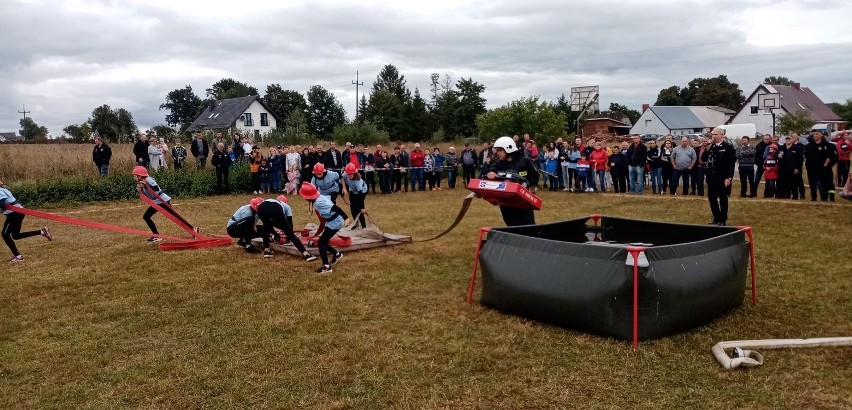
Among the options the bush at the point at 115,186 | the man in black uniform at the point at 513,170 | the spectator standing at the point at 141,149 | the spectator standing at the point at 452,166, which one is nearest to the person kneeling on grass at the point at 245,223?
the man in black uniform at the point at 513,170

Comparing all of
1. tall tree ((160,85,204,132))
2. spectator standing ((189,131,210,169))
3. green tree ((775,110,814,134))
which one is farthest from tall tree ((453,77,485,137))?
tall tree ((160,85,204,132))

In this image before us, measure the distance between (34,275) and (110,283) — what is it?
5.45 ft

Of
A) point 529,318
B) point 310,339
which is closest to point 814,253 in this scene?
point 529,318

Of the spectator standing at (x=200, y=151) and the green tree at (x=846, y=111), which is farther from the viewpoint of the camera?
the green tree at (x=846, y=111)

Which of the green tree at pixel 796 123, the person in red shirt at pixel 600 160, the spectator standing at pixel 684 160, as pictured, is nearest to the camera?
the spectator standing at pixel 684 160

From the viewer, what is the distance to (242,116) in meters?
64.2

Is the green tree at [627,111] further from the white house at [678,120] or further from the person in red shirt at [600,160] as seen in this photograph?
the person in red shirt at [600,160]

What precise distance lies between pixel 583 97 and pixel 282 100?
4101 cm

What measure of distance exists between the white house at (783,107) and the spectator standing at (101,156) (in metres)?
57.9

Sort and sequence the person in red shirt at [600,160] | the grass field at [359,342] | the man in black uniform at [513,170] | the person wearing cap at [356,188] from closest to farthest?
1. the grass field at [359,342]
2. the man in black uniform at [513,170]
3. the person wearing cap at [356,188]
4. the person in red shirt at [600,160]

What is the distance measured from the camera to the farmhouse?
64.0 metres

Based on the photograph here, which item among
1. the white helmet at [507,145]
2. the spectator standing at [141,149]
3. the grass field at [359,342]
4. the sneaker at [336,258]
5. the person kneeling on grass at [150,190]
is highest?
the spectator standing at [141,149]

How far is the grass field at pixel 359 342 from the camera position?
496 cm

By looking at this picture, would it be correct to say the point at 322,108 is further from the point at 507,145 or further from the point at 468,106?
the point at 507,145
